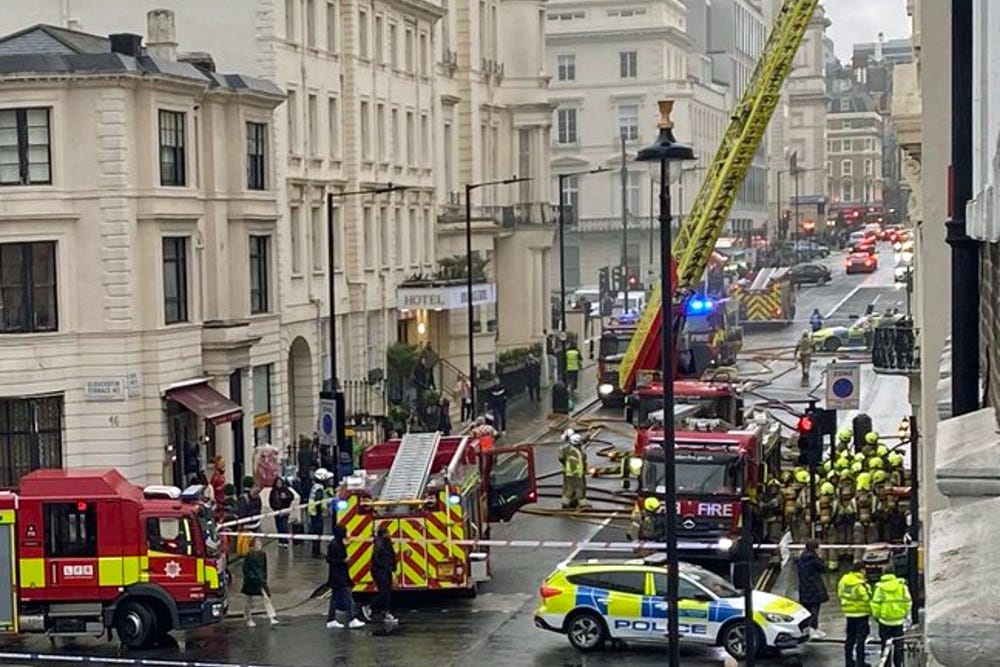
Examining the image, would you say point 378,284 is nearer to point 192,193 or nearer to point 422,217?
point 422,217

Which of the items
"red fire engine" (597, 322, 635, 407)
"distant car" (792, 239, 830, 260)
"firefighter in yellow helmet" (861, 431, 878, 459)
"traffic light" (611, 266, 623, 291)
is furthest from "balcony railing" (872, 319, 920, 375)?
"distant car" (792, 239, 830, 260)

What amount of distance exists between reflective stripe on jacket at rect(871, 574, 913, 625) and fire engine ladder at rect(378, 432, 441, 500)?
7.53 m

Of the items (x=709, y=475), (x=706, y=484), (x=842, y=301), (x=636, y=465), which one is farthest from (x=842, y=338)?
(x=706, y=484)

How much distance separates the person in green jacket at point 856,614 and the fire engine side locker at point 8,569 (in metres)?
10.2

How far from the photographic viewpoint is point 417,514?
2612 centimetres

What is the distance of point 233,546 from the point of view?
31.2 meters

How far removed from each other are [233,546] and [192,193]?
9.18m

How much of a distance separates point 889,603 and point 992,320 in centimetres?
1484

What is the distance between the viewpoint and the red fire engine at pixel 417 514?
2616cm

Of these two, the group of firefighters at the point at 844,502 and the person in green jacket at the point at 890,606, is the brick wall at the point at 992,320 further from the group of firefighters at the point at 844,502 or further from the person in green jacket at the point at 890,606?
the group of firefighters at the point at 844,502

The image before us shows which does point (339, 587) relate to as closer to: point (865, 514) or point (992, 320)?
point (865, 514)

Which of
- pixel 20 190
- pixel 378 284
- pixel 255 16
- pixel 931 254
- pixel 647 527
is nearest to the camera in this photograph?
pixel 931 254

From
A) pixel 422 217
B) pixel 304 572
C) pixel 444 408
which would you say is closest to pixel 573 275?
pixel 422 217

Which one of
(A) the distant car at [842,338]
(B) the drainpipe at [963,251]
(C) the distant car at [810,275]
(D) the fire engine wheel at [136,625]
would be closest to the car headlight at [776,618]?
(D) the fire engine wheel at [136,625]
